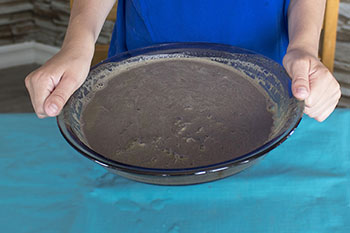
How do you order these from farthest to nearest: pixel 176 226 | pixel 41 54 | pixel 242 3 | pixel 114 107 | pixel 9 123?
pixel 41 54, pixel 242 3, pixel 9 123, pixel 114 107, pixel 176 226

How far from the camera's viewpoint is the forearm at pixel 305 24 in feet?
2.71

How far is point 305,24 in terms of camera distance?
0.88 meters

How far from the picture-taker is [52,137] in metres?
0.83

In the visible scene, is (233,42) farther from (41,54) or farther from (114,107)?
(41,54)

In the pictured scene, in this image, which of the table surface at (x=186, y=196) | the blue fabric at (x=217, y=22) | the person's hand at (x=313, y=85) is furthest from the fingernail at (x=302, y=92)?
the blue fabric at (x=217, y=22)

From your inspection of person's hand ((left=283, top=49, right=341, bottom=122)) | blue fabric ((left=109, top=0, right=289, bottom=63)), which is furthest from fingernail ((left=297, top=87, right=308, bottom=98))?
blue fabric ((left=109, top=0, right=289, bottom=63))

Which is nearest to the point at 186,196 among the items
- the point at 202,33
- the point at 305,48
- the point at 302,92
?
the point at 302,92

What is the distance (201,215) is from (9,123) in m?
0.46

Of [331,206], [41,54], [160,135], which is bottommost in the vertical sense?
[41,54]

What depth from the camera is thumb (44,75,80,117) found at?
0.67 metres

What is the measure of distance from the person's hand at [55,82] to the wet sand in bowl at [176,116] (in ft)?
0.16

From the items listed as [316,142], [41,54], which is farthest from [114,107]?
[41,54]

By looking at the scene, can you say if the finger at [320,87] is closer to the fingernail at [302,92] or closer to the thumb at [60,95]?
the fingernail at [302,92]

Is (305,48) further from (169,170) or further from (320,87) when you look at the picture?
(169,170)
